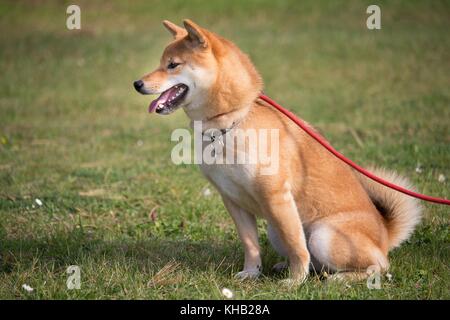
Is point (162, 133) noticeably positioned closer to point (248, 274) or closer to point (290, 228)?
point (248, 274)

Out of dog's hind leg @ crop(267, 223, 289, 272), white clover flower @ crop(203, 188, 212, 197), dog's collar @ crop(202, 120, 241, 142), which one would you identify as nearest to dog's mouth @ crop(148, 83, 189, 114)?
dog's collar @ crop(202, 120, 241, 142)

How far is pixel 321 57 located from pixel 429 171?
6033 mm

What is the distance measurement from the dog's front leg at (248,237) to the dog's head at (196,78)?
0.70 m

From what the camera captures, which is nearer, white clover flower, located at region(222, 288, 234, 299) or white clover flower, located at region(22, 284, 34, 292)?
white clover flower, located at region(222, 288, 234, 299)

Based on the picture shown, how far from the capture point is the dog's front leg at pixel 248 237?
4.19m

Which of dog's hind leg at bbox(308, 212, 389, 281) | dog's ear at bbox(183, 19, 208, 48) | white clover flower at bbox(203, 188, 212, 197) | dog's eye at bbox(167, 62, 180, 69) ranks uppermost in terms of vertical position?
dog's ear at bbox(183, 19, 208, 48)

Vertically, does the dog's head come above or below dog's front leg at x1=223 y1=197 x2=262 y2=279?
above

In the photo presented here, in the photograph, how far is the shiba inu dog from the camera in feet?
12.6

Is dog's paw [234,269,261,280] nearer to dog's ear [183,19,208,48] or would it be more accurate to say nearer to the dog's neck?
the dog's neck

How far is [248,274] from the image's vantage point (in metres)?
4.16

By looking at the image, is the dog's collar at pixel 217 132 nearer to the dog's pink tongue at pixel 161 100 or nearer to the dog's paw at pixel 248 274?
the dog's pink tongue at pixel 161 100

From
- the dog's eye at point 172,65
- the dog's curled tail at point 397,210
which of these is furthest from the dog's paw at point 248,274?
the dog's eye at point 172,65
